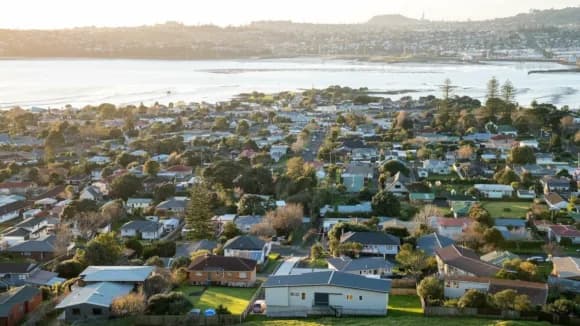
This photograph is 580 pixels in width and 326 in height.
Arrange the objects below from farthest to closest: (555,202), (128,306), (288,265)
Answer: (555,202)
(288,265)
(128,306)

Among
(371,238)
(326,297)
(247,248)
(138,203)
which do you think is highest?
(326,297)

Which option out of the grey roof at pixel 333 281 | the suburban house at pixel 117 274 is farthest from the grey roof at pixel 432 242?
the suburban house at pixel 117 274

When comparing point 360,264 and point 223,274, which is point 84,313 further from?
point 360,264

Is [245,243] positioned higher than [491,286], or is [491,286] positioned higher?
[491,286]

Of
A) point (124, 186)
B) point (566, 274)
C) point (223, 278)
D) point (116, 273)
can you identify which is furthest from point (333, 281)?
point (124, 186)

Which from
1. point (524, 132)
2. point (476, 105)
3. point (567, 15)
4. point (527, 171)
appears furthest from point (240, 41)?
point (527, 171)

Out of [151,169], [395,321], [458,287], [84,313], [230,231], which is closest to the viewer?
[395,321]

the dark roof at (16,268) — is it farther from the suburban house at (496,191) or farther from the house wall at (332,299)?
the suburban house at (496,191)
